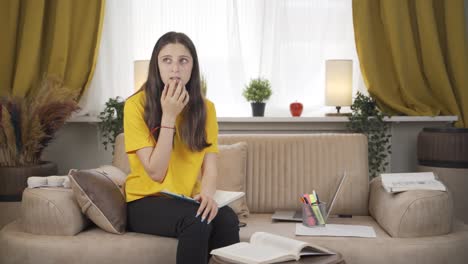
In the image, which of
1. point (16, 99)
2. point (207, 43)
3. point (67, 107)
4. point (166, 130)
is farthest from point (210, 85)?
point (166, 130)

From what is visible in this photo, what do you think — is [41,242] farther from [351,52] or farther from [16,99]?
[351,52]

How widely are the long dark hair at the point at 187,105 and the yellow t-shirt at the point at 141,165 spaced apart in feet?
0.11

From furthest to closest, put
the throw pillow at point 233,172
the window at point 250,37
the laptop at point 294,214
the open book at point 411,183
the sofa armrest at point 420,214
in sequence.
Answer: the window at point 250,37 < the throw pillow at point 233,172 < the laptop at point 294,214 < the open book at point 411,183 < the sofa armrest at point 420,214

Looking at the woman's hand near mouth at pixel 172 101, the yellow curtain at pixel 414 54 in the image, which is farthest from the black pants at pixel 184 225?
the yellow curtain at pixel 414 54

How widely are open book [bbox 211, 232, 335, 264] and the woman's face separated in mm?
821

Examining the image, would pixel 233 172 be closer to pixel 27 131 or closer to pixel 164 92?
pixel 164 92

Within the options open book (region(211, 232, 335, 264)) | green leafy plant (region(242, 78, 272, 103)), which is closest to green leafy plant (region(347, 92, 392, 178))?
green leafy plant (region(242, 78, 272, 103))

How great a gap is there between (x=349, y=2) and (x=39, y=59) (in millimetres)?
2075

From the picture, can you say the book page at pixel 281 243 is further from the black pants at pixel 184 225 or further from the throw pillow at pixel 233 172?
the throw pillow at pixel 233 172

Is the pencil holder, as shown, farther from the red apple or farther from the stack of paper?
the red apple

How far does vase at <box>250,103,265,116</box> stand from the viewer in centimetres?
367

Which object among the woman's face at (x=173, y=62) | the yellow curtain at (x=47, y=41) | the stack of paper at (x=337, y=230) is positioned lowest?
the stack of paper at (x=337, y=230)

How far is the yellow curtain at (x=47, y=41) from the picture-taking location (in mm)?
3623

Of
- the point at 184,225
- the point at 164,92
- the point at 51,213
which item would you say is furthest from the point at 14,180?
the point at 184,225
